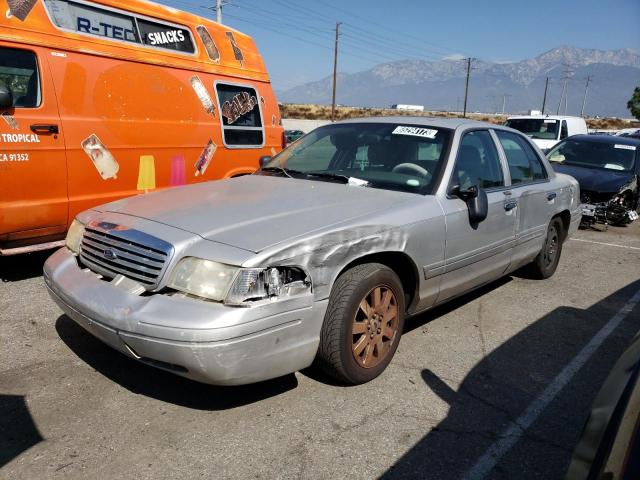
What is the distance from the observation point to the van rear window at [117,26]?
4820 millimetres

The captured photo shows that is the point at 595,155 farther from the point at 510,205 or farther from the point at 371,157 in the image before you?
the point at 371,157

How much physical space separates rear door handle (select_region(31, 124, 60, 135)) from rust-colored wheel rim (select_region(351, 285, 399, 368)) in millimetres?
3276

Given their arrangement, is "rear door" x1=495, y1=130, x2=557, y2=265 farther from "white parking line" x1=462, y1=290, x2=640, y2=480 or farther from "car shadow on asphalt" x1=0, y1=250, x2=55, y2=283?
"car shadow on asphalt" x1=0, y1=250, x2=55, y2=283

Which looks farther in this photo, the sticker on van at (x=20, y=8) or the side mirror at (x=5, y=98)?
the sticker on van at (x=20, y=8)

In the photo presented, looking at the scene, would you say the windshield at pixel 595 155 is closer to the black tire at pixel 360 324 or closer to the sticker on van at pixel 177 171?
the sticker on van at pixel 177 171

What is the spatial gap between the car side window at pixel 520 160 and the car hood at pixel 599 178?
3.88 meters

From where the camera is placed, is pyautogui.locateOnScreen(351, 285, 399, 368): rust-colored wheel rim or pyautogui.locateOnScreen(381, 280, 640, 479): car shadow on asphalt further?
pyautogui.locateOnScreen(351, 285, 399, 368): rust-colored wheel rim

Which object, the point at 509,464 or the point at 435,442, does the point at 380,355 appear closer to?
the point at 435,442

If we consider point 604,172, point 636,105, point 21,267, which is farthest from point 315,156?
point 636,105

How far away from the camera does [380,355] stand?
129 inches

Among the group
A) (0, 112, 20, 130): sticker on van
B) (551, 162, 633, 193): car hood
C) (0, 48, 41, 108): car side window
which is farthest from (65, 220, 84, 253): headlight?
(551, 162, 633, 193): car hood

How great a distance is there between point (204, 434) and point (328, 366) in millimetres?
755

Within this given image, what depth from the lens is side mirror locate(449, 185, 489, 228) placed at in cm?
371

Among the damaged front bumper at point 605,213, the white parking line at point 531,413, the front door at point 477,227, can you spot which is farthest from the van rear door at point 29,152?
the damaged front bumper at point 605,213
